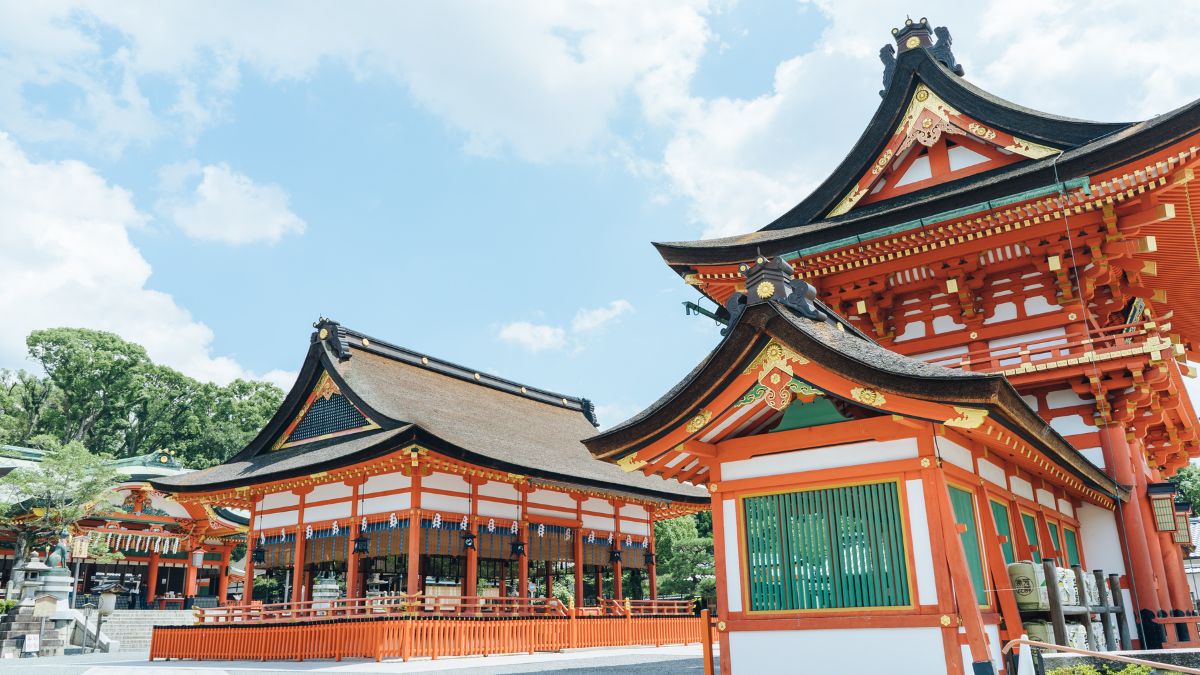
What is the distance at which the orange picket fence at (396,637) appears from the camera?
15.9m

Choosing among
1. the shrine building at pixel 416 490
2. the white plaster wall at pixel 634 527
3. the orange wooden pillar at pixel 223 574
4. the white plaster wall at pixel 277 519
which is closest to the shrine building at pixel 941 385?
the shrine building at pixel 416 490

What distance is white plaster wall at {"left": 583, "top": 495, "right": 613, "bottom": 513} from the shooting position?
2211cm

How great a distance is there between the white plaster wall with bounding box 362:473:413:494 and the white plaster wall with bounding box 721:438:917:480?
11265mm

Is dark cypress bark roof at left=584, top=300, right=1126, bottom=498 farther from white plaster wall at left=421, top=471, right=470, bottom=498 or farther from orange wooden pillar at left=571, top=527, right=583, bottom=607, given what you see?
orange wooden pillar at left=571, top=527, right=583, bottom=607

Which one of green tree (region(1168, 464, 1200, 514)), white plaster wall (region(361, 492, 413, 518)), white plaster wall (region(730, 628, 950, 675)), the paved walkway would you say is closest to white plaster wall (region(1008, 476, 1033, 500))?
white plaster wall (region(730, 628, 950, 675))

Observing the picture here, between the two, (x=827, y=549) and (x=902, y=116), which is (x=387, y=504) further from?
(x=902, y=116)

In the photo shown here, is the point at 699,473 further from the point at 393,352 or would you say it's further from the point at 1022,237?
the point at 393,352

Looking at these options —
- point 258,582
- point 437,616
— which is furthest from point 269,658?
point 258,582

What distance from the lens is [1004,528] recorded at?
30.8ft

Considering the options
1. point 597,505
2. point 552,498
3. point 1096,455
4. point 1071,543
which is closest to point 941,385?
point 1096,455

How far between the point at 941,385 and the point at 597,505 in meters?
16.4

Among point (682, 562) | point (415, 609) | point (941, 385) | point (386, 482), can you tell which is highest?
point (386, 482)

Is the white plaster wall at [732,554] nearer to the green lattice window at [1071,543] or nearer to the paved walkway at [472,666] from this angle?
the paved walkway at [472,666]

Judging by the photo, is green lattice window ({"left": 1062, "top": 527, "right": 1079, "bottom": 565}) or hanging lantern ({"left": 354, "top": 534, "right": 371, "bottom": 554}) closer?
green lattice window ({"left": 1062, "top": 527, "right": 1079, "bottom": 565})
